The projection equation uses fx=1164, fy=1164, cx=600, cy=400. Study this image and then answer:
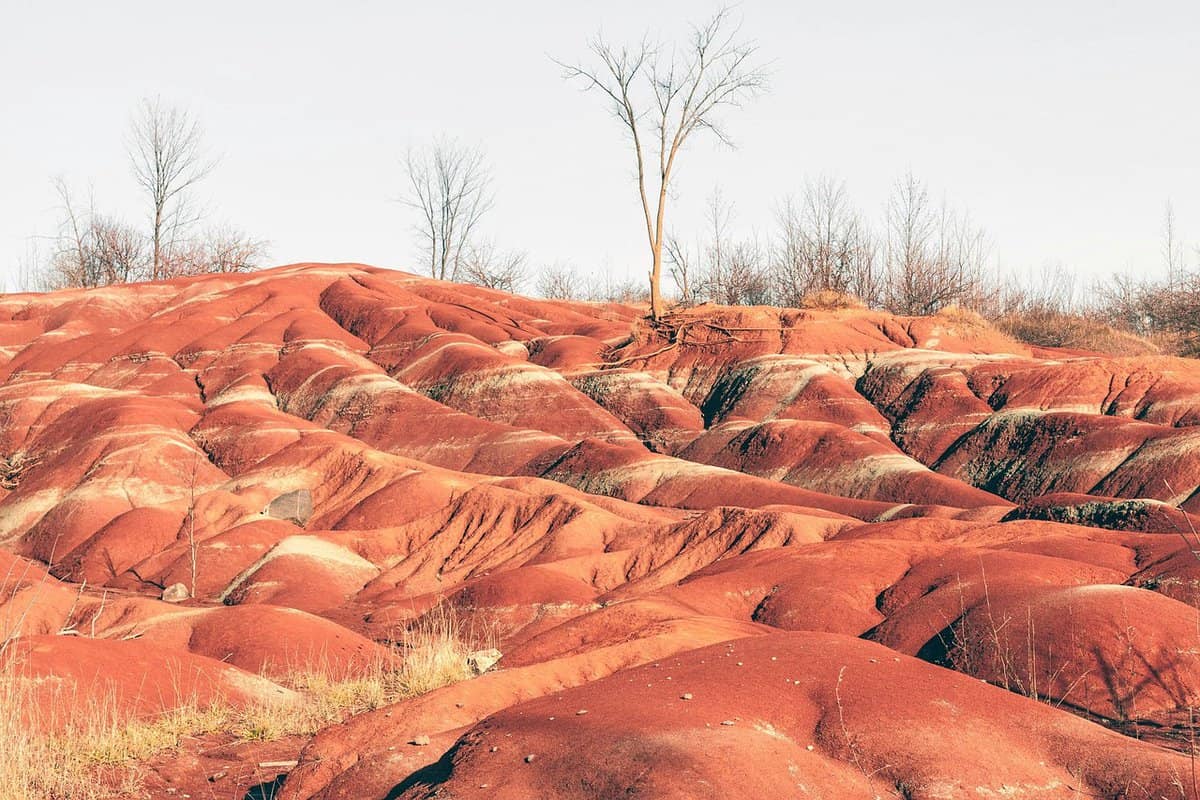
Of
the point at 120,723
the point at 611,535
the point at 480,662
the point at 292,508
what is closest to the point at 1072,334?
the point at 611,535

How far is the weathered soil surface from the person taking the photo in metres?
7.50

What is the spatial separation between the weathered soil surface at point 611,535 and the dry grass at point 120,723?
0.36m

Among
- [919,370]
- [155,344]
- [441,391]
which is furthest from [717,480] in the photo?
[155,344]

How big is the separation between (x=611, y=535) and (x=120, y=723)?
1669cm

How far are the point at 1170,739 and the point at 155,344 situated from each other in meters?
45.5

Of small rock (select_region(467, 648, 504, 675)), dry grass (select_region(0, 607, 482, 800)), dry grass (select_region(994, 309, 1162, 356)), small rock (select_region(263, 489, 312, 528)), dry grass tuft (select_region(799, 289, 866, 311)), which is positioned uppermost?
dry grass tuft (select_region(799, 289, 866, 311))

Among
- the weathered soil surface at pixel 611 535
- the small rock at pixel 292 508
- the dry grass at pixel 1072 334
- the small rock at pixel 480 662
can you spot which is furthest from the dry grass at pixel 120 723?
the dry grass at pixel 1072 334

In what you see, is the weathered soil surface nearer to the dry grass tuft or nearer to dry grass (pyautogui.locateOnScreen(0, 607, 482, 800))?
dry grass (pyautogui.locateOnScreen(0, 607, 482, 800))

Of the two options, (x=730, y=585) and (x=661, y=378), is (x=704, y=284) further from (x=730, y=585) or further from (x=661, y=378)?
(x=730, y=585)

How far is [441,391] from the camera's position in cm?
4322

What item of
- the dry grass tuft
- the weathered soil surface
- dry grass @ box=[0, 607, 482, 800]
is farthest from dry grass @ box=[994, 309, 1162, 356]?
dry grass @ box=[0, 607, 482, 800]

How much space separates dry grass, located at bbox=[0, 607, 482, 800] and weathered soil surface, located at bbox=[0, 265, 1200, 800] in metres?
0.36

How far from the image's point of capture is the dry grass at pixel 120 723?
312 inches

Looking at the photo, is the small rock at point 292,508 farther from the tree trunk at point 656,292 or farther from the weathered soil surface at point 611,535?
the tree trunk at point 656,292
